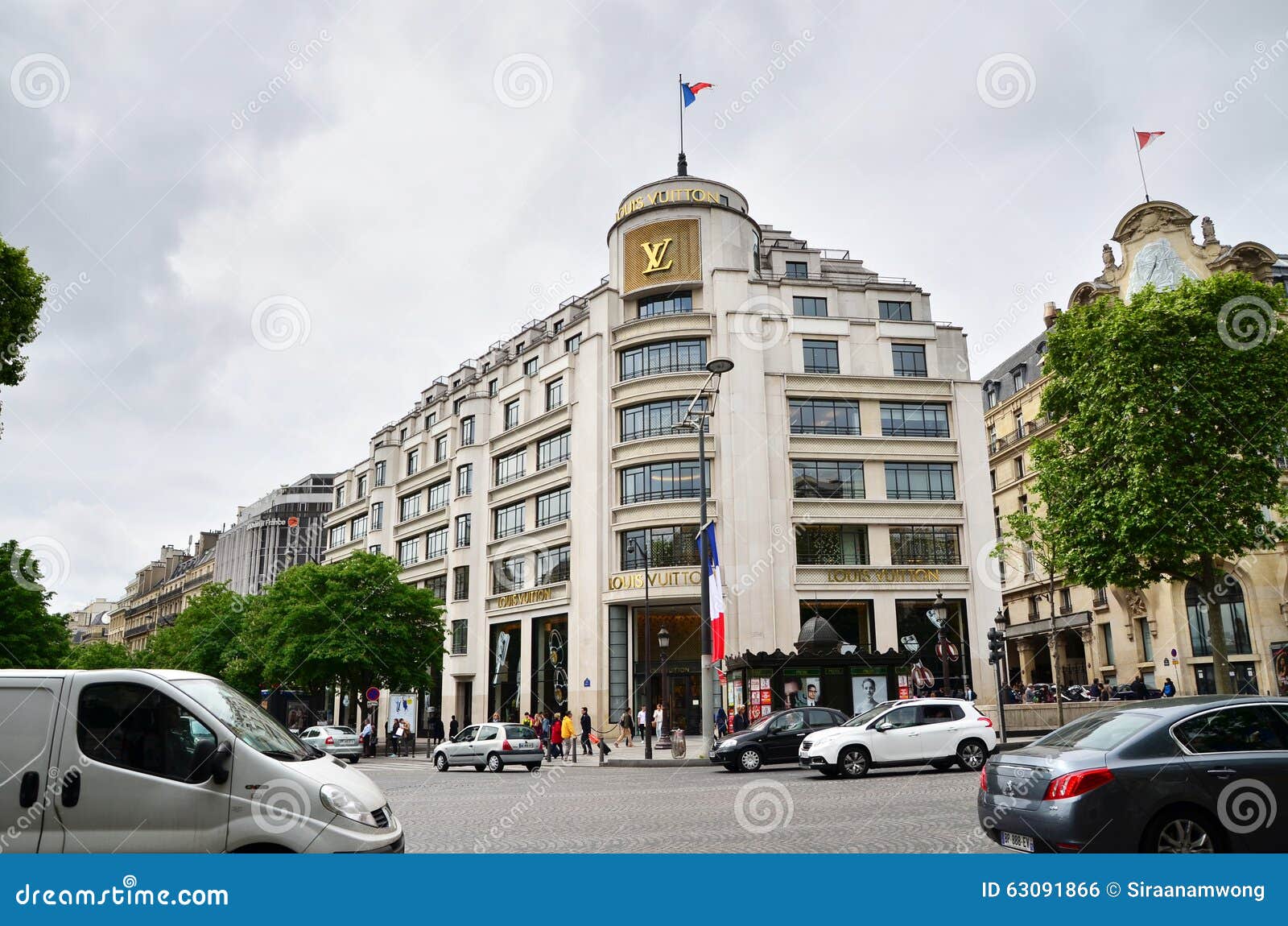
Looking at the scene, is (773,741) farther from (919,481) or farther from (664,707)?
(919,481)

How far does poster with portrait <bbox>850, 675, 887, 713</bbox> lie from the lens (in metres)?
33.5

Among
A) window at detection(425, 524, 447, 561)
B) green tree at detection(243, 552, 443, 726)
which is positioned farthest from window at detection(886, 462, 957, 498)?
window at detection(425, 524, 447, 561)

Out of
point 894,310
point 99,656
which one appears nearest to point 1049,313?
point 894,310

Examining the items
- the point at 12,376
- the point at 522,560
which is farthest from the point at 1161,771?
the point at 522,560

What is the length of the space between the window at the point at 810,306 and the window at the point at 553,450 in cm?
1343

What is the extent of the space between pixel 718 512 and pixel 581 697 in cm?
1101

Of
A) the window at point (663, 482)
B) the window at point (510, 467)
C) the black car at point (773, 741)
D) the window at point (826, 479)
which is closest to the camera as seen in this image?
the black car at point (773, 741)

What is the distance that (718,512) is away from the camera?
42.6m

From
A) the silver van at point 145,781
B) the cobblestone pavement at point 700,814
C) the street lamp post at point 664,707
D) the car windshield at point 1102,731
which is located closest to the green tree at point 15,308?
the cobblestone pavement at point 700,814

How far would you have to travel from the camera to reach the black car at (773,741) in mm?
22500

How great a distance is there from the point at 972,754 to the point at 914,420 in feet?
94.7

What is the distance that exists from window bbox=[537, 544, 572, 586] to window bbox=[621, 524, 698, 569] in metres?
4.89

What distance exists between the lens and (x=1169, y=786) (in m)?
7.04

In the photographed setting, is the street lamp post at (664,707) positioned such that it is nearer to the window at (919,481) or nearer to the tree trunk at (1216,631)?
the window at (919,481)
